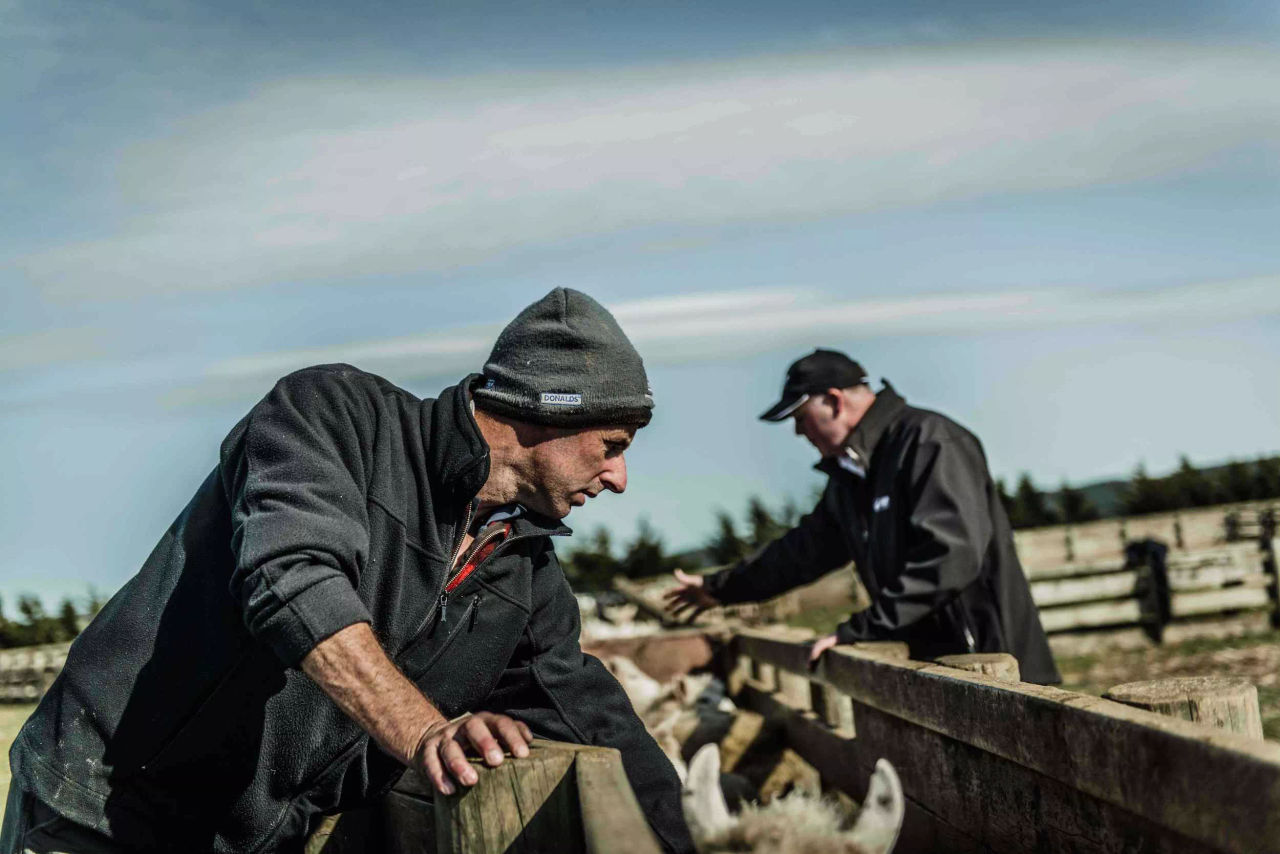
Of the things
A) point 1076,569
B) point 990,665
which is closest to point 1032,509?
point 1076,569

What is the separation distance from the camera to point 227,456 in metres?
3.10

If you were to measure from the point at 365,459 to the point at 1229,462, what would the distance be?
22.2 m

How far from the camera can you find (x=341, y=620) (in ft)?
8.81

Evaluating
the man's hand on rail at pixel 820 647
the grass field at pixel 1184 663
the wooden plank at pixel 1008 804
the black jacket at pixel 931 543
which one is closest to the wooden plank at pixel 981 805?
the wooden plank at pixel 1008 804

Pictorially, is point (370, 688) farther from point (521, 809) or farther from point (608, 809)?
point (608, 809)

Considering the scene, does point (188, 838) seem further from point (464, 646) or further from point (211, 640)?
point (464, 646)

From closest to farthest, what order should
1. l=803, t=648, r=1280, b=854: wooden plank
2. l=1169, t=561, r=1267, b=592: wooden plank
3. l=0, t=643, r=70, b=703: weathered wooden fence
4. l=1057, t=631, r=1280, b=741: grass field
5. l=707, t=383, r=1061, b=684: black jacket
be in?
l=803, t=648, r=1280, b=854: wooden plank → l=707, t=383, r=1061, b=684: black jacket → l=1057, t=631, r=1280, b=741: grass field → l=1169, t=561, r=1267, b=592: wooden plank → l=0, t=643, r=70, b=703: weathered wooden fence

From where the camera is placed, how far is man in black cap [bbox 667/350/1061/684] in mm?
5613

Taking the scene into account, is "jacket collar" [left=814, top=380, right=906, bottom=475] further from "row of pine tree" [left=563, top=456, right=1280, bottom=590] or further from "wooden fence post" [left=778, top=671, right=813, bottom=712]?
"row of pine tree" [left=563, top=456, right=1280, bottom=590]

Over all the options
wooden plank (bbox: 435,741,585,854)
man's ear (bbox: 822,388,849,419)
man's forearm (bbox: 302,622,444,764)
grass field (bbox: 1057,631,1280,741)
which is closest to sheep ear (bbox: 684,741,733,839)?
wooden plank (bbox: 435,741,585,854)

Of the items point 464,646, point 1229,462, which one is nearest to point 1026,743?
point 464,646

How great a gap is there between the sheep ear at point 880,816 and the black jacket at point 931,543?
11.7 ft

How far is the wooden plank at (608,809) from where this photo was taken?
204 cm

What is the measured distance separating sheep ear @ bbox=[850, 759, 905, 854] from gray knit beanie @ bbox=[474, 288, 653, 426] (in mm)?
1510
